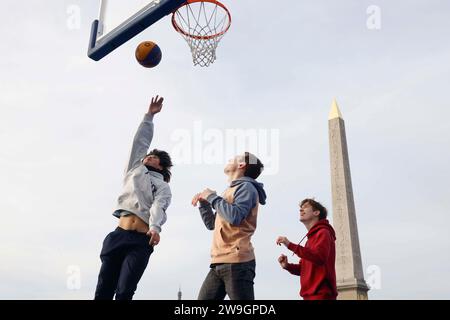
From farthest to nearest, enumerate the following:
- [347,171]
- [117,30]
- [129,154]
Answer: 1. [347,171]
2. [117,30]
3. [129,154]

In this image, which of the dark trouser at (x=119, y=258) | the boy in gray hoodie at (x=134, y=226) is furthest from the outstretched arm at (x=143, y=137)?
the dark trouser at (x=119, y=258)

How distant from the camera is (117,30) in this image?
6.29 m

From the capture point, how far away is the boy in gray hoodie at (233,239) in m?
3.94

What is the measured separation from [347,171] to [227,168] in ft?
39.2

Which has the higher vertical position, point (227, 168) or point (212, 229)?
point (227, 168)

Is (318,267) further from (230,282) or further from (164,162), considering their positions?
(164,162)

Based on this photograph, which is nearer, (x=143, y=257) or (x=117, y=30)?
(x=143, y=257)

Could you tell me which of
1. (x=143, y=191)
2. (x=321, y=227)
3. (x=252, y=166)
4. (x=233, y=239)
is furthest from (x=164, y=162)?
(x=321, y=227)
